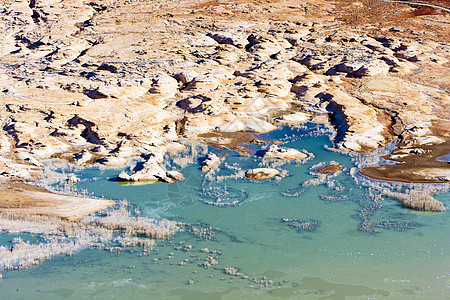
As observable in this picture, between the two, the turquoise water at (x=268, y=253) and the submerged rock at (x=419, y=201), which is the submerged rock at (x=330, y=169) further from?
the submerged rock at (x=419, y=201)

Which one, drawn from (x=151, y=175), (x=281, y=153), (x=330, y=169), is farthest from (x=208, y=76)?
(x=330, y=169)

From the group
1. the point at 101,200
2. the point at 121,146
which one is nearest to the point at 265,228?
the point at 101,200

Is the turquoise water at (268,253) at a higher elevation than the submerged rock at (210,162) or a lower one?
higher

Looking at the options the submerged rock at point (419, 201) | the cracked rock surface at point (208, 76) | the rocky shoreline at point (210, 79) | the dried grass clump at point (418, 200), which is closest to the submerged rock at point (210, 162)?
the rocky shoreline at point (210, 79)

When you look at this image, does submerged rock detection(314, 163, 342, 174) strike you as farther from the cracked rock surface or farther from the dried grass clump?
the dried grass clump

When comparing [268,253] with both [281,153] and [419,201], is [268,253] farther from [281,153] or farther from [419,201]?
[281,153]
